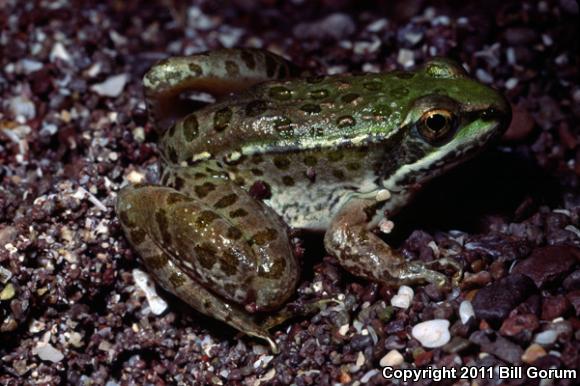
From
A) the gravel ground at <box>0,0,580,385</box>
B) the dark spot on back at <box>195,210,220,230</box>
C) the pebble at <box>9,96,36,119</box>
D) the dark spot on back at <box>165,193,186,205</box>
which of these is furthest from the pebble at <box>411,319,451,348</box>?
the pebble at <box>9,96,36,119</box>

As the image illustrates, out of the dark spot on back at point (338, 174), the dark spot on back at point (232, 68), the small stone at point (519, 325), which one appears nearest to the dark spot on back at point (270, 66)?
the dark spot on back at point (232, 68)

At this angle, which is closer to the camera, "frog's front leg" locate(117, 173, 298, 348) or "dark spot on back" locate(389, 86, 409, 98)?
"frog's front leg" locate(117, 173, 298, 348)

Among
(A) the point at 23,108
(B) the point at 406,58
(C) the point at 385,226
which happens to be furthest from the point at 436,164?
(A) the point at 23,108

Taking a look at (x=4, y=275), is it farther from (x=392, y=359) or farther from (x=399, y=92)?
(x=399, y=92)

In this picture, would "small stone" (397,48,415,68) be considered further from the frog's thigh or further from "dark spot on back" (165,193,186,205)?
"dark spot on back" (165,193,186,205)

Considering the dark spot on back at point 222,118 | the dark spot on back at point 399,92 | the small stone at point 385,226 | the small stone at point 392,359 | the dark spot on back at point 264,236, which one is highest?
the dark spot on back at point 399,92

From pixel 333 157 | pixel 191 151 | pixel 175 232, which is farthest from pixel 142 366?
pixel 333 157

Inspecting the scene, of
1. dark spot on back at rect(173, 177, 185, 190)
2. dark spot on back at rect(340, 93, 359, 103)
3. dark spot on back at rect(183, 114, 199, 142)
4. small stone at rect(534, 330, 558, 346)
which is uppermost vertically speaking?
dark spot on back at rect(340, 93, 359, 103)

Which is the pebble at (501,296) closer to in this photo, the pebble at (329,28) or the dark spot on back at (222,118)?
the dark spot on back at (222,118)

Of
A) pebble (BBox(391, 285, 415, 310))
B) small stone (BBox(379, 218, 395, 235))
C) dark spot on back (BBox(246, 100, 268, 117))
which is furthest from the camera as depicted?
small stone (BBox(379, 218, 395, 235))
